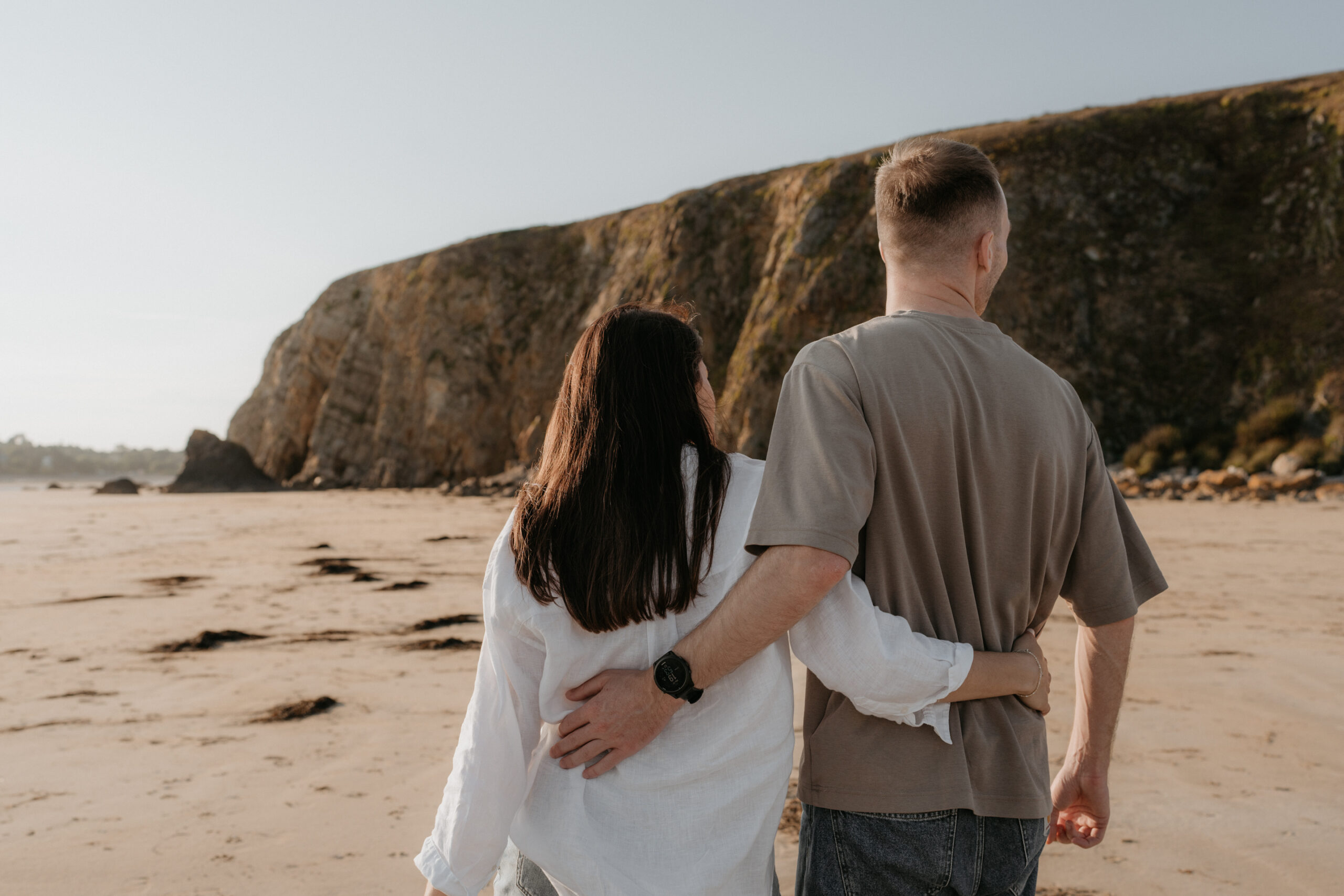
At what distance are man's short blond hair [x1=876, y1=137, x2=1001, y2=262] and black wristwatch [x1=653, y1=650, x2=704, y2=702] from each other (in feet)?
2.81

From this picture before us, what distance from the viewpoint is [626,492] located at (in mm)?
1464

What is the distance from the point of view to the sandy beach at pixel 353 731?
279cm

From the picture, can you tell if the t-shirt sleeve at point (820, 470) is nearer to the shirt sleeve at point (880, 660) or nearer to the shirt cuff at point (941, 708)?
the shirt sleeve at point (880, 660)

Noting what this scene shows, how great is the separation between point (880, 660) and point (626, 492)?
19.7 inches

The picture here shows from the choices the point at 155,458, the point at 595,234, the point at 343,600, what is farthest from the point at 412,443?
the point at 155,458

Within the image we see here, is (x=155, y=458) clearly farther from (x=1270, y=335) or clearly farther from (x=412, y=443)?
(x=1270, y=335)

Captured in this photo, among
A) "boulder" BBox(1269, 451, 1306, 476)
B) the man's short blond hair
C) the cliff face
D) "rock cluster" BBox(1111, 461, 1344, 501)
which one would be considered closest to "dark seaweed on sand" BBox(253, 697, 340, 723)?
the man's short blond hair

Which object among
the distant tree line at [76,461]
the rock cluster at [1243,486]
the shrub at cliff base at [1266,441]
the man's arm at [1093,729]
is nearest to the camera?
the man's arm at [1093,729]

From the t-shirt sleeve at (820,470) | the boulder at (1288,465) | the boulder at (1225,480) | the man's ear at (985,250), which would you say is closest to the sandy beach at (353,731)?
the t-shirt sleeve at (820,470)

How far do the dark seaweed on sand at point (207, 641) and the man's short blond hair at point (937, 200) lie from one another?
18.0 ft

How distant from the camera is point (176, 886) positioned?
2.64 metres

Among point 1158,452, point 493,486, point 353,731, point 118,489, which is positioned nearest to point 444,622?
point 353,731

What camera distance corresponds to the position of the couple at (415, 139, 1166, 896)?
4.60 ft

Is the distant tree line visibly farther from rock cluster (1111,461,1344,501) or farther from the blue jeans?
the blue jeans
